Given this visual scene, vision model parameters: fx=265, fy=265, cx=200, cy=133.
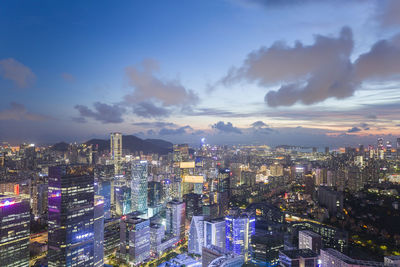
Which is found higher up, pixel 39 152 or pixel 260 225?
pixel 39 152

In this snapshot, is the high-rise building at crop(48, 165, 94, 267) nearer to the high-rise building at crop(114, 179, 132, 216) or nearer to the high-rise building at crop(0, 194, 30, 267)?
the high-rise building at crop(0, 194, 30, 267)

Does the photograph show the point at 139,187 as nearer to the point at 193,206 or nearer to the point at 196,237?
the point at 193,206

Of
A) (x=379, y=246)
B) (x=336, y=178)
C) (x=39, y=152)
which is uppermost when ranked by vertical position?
(x=39, y=152)

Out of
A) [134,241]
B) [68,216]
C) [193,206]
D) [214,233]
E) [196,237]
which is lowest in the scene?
[196,237]

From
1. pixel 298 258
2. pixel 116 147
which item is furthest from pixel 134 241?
pixel 116 147

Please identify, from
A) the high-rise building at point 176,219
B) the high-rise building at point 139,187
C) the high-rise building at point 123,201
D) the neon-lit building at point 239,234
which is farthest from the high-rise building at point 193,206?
the neon-lit building at point 239,234

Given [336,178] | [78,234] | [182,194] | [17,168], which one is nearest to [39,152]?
[17,168]

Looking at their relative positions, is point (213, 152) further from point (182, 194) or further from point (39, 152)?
point (39, 152)
